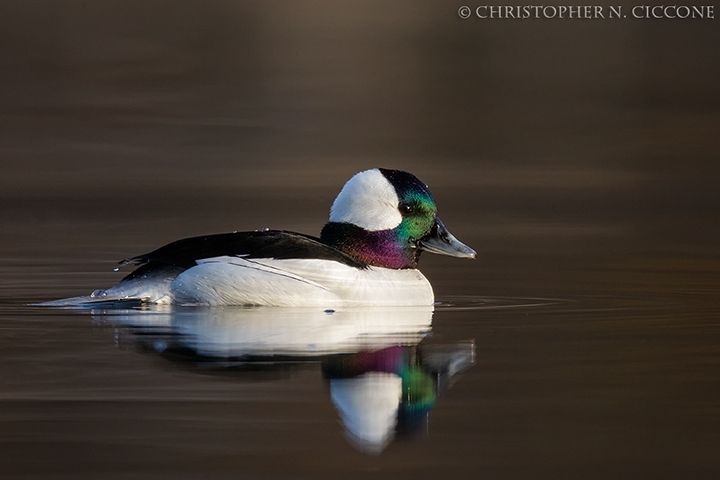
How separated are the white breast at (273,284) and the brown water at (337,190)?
497 mm

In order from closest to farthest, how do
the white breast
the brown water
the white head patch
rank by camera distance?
the brown water < the white breast < the white head patch

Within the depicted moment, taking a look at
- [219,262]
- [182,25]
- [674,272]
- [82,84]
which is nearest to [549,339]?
[219,262]

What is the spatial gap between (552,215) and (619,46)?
17277 millimetres

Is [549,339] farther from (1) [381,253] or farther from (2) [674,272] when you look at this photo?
(2) [674,272]

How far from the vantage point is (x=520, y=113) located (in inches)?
996

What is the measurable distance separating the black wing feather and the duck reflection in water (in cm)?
32

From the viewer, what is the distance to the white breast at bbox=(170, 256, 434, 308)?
30.1 feet
